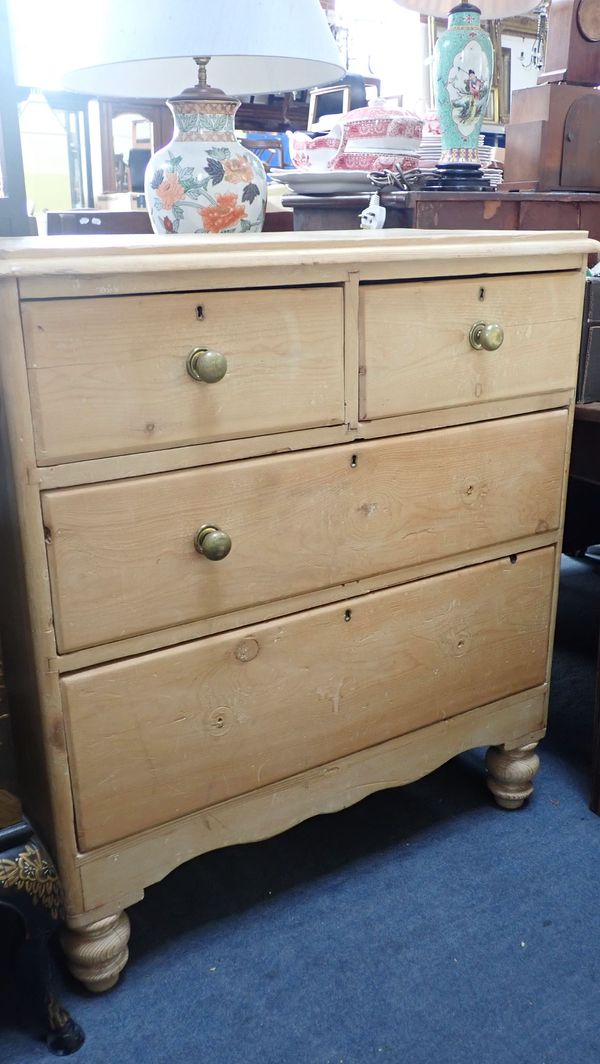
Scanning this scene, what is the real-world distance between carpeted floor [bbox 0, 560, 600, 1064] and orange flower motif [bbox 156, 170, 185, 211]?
90cm

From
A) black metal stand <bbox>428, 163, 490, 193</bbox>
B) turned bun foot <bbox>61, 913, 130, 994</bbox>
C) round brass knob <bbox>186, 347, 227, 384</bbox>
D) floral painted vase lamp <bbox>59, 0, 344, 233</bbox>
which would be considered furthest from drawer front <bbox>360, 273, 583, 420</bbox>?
turned bun foot <bbox>61, 913, 130, 994</bbox>

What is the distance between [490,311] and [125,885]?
81 cm

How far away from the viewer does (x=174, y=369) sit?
36.1 inches

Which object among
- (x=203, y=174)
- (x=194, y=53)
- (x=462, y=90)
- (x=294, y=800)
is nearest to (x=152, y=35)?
(x=194, y=53)

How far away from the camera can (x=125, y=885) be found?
104 centimetres

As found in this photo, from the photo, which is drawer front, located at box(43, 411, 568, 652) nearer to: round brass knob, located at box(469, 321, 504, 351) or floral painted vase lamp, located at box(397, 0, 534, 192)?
round brass knob, located at box(469, 321, 504, 351)

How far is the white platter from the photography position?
4.80 feet

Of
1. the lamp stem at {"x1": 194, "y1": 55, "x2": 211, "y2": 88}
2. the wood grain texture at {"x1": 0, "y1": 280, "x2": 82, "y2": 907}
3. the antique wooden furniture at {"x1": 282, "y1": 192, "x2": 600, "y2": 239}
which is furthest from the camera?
the antique wooden furniture at {"x1": 282, "y1": 192, "x2": 600, "y2": 239}

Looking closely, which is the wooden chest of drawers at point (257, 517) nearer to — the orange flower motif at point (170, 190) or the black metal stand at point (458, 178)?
the orange flower motif at point (170, 190)

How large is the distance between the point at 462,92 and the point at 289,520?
0.94 m

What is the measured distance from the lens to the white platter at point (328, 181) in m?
1.46

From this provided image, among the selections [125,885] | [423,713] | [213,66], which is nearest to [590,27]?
[213,66]

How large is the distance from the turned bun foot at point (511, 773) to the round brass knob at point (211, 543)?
2.07 feet

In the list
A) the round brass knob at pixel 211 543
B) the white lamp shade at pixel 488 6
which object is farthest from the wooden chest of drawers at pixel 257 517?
the white lamp shade at pixel 488 6
